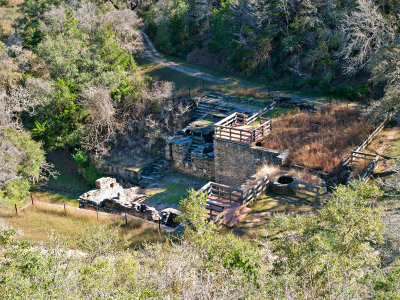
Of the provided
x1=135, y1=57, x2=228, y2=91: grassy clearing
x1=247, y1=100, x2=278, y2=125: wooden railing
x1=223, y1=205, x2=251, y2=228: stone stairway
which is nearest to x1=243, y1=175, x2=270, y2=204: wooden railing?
x1=223, y1=205, x2=251, y2=228: stone stairway

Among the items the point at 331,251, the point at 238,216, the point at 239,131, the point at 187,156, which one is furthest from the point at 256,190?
the point at 187,156

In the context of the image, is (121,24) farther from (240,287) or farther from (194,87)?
(240,287)

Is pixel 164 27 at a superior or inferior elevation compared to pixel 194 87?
superior

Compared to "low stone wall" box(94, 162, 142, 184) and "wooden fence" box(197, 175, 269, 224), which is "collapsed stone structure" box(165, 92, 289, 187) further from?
"wooden fence" box(197, 175, 269, 224)

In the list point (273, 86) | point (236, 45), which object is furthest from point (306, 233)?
point (236, 45)

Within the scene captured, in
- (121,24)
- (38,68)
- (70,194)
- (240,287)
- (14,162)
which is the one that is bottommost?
(70,194)

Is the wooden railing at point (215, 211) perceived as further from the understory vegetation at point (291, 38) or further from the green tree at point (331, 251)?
the understory vegetation at point (291, 38)

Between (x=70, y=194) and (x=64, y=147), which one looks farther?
(x=64, y=147)

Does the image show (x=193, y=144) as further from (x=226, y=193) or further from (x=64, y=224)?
(x=64, y=224)
